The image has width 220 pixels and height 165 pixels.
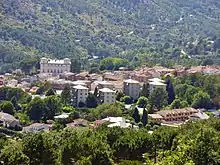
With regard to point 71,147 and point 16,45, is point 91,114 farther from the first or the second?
point 16,45

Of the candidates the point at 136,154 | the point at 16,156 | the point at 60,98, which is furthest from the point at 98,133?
the point at 60,98

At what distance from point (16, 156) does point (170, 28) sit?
116m

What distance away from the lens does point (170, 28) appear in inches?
5512

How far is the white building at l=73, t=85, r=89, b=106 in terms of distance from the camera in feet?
196

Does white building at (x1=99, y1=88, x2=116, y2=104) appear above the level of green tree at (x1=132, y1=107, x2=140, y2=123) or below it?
above

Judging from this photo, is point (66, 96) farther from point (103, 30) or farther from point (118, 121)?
point (103, 30)

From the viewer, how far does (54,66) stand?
7988cm

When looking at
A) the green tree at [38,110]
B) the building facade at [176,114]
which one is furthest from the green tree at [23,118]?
the building facade at [176,114]

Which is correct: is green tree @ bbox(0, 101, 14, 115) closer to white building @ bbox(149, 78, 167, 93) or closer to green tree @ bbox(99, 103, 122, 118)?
green tree @ bbox(99, 103, 122, 118)

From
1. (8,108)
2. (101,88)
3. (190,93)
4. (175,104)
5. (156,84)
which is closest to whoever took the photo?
(8,108)

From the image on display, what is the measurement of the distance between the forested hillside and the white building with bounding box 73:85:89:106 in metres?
29.6

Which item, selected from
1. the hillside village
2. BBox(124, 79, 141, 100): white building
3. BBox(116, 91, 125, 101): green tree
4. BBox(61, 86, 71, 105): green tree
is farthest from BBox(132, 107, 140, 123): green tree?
BBox(124, 79, 141, 100): white building

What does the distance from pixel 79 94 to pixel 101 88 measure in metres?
4.10

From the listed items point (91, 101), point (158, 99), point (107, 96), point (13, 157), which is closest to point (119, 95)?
point (107, 96)
